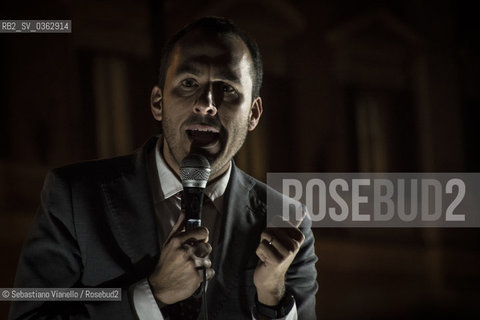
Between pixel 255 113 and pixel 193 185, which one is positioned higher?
pixel 255 113

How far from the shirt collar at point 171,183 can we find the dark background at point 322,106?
0.13 metres

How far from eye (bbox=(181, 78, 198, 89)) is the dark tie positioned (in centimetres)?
66

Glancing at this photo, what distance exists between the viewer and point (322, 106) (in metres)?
2.07

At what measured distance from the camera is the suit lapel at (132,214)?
5.19ft

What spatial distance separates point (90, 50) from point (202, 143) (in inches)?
24.7

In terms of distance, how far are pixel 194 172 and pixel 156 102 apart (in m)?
0.52

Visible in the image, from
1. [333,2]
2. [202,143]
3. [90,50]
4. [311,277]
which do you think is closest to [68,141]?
[90,50]

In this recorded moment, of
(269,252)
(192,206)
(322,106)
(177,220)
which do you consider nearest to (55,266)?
(177,220)

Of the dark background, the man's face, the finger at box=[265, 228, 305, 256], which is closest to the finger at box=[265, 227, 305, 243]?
the finger at box=[265, 228, 305, 256]

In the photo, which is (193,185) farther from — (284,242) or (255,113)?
(255,113)

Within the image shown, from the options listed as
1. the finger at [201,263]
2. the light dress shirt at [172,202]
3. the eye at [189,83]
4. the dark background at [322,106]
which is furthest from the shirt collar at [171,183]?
the finger at [201,263]

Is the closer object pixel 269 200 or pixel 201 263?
pixel 201 263

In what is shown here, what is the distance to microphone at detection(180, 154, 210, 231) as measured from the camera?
127 centimetres

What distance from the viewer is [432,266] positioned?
2.08 m
